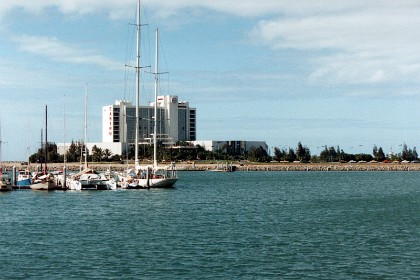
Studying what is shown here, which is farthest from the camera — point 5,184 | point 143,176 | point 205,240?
point 143,176

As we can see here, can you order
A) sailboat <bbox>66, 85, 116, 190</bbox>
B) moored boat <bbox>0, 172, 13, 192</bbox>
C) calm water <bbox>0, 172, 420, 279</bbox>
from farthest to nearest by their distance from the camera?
sailboat <bbox>66, 85, 116, 190</bbox> < moored boat <bbox>0, 172, 13, 192</bbox> < calm water <bbox>0, 172, 420, 279</bbox>

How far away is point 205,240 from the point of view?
135 ft

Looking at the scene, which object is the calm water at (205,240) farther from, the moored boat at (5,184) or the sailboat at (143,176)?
the sailboat at (143,176)

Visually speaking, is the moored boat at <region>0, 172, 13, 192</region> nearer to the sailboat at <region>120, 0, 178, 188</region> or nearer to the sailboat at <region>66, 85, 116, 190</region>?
the sailboat at <region>66, 85, 116, 190</region>

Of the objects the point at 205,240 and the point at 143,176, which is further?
the point at 143,176

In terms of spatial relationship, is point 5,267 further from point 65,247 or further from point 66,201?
point 66,201

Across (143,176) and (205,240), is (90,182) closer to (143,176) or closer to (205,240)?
(143,176)

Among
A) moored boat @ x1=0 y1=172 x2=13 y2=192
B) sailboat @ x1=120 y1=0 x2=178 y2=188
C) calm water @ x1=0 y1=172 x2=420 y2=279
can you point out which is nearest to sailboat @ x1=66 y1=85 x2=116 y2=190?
sailboat @ x1=120 y1=0 x2=178 y2=188

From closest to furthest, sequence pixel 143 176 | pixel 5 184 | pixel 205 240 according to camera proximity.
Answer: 1. pixel 205 240
2. pixel 5 184
3. pixel 143 176

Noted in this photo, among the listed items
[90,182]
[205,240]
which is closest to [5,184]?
[90,182]

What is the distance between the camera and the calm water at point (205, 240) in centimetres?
3142

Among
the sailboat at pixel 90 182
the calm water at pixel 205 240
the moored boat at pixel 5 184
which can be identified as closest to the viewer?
the calm water at pixel 205 240

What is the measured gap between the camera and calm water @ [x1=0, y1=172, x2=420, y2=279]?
103 ft

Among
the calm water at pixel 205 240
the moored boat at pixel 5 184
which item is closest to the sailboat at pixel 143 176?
the moored boat at pixel 5 184
